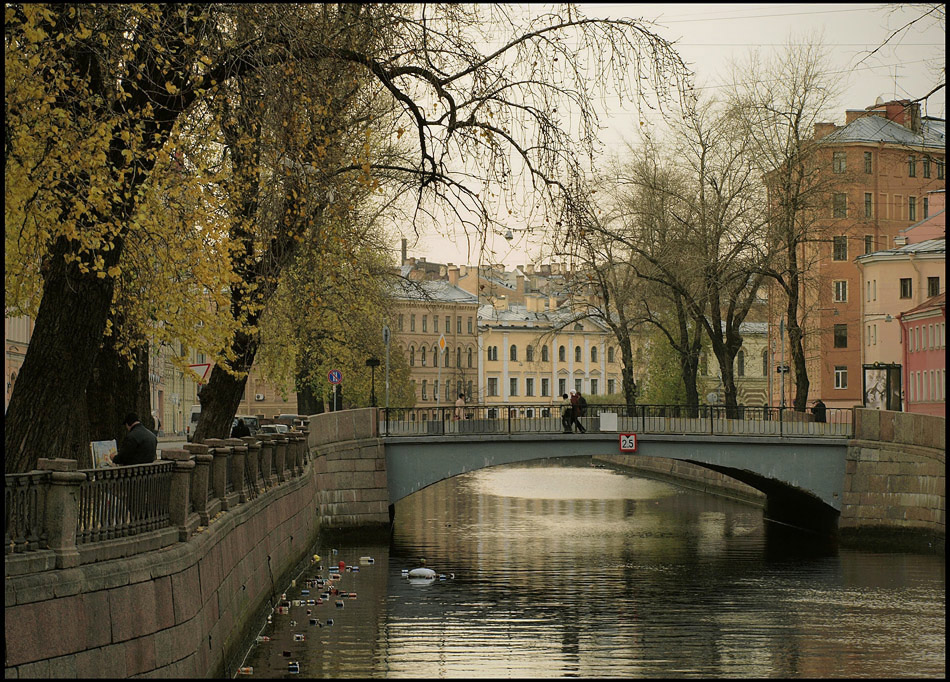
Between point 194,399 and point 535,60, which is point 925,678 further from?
point 194,399

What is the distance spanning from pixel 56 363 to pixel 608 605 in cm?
1391

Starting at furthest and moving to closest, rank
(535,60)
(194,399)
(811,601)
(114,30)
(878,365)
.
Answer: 1. (194,399)
2. (878,365)
3. (811,601)
4. (535,60)
5. (114,30)

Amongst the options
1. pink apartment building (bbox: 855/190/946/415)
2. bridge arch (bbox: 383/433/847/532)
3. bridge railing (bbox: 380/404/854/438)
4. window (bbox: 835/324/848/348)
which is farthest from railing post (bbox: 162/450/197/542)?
window (bbox: 835/324/848/348)

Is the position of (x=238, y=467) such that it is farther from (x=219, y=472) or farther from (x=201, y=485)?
(x=201, y=485)

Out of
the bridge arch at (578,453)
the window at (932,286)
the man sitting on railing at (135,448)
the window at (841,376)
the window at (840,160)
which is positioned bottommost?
the bridge arch at (578,453)

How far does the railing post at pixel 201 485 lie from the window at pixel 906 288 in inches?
2333

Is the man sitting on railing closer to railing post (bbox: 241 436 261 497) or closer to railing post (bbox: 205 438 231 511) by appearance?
railing post (bbox: 205 438 231 511)

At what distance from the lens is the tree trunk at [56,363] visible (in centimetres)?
1603

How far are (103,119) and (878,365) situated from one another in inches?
2028

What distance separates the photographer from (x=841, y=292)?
84.0 metres

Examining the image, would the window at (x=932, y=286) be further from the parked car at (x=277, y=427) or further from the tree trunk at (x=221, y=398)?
the tree trunk at (x=221, y=398)

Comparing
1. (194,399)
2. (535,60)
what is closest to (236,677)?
(535,60)

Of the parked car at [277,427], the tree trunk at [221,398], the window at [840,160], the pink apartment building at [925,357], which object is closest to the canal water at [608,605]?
the tree trunk at [221,398]

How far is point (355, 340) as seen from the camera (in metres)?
56.5
